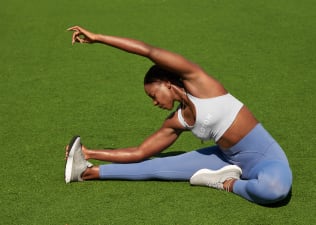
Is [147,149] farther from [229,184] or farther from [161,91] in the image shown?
[229,184]

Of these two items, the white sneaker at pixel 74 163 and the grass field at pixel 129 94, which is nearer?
the grass field at pixel 129 94

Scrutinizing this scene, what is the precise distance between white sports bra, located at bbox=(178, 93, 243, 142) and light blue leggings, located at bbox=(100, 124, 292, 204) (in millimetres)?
158

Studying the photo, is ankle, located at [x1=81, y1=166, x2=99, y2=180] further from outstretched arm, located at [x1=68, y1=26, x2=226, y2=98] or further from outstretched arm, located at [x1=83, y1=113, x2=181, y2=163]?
outstretched arm, located at [x1=68, y1=26, x2=226, y2=98]

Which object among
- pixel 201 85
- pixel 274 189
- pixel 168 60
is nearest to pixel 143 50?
pixel 168 60

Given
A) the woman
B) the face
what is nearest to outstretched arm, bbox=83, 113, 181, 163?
the woman

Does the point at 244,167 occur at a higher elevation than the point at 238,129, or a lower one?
lower

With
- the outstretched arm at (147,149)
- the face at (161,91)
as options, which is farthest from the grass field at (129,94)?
the face at (161,91)

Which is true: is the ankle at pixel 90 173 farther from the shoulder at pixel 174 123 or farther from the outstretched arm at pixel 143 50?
the outstretched arm at pixel 143 50

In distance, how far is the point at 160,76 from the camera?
4.03m

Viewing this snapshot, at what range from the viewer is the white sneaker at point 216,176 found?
4117 millimetres

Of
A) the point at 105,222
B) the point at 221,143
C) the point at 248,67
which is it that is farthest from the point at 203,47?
the point at 105,222

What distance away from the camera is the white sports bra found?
3.97 metres

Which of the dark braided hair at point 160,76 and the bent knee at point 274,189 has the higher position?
the dark braided hair at point 160,76

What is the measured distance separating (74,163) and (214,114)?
3.22 ft
